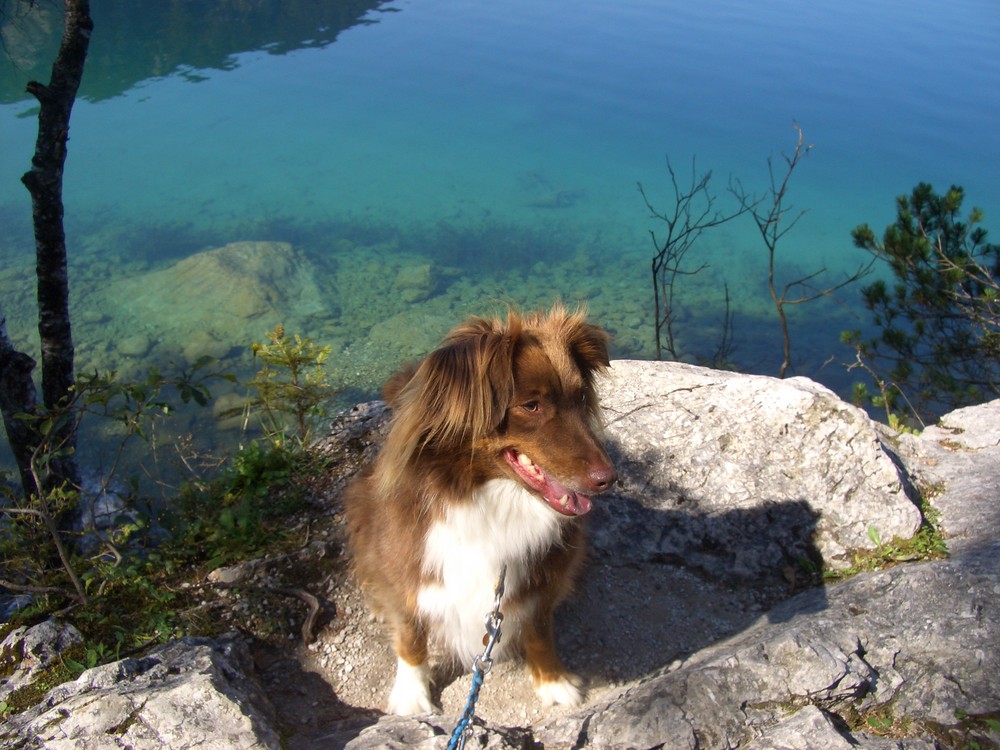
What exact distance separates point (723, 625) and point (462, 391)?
2.06 metres

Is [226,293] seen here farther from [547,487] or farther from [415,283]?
[547,487]

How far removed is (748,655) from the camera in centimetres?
309

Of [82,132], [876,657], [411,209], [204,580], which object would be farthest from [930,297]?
[82,132]

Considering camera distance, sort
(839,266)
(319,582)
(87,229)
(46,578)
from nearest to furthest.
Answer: (46,578), (319,582), (87,229), (839,266)

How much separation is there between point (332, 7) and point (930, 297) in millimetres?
27239

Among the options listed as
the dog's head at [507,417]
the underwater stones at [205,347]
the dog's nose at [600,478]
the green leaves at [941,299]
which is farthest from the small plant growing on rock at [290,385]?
the underwater stones at [205,347]

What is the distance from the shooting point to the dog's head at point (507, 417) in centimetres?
280

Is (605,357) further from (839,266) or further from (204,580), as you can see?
(839,266)

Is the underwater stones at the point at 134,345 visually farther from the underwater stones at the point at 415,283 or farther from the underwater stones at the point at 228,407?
the underwater stones at the point at 415,283

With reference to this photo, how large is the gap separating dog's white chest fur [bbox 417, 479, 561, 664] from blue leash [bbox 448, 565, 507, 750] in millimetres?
69

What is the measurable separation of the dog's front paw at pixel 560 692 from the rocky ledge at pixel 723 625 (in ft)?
0.21

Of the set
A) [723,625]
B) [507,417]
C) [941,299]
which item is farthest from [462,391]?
[941,299]

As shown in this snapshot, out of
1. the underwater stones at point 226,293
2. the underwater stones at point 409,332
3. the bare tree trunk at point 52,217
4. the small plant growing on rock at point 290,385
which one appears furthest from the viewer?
the underwater stones at point 226,293

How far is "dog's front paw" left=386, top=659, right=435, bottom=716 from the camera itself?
3496 millimetres
